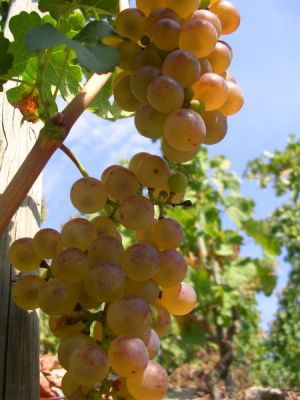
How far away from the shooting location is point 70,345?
2.15 ft

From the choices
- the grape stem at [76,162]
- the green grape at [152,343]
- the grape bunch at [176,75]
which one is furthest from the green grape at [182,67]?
the green grape at [152,343]

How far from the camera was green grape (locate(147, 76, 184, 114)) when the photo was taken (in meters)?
0.70

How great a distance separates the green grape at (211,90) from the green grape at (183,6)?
0.35 ft

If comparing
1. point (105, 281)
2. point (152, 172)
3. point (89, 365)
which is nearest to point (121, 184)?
point (152, 172)

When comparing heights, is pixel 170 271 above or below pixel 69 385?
above

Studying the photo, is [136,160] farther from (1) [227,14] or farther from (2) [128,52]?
(1) [227,14]

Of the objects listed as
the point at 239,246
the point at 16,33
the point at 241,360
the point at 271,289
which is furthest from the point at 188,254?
the point at 16,33

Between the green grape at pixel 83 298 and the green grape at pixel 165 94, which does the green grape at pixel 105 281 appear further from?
the green grape at pixel 165 94

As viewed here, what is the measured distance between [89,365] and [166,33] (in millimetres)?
435

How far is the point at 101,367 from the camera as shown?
0.60 metres

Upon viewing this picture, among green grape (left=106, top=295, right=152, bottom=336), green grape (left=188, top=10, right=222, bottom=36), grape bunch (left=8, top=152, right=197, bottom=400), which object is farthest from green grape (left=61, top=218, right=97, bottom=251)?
green grape (left=188, top=10, right=222, bottom=36)

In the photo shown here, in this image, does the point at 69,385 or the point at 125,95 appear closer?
the point at 69,385

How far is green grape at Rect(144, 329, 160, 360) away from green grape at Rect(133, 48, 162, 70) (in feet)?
1.18

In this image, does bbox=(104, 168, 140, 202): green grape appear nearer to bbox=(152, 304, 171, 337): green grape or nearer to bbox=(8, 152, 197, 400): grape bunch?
bbox=(8, 152, 197, 400): grape bunch
